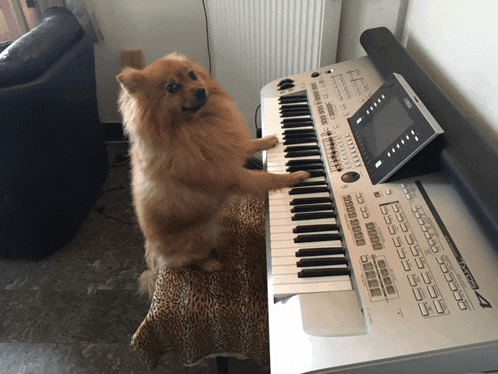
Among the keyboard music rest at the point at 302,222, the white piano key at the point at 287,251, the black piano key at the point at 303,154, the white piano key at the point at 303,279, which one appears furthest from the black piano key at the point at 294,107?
the white piano key at the point at 303,279

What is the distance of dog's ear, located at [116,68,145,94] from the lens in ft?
4.29

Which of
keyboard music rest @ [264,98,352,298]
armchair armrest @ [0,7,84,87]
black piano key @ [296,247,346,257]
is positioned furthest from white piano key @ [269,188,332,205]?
armchair armrest @ [0,7,84,87]

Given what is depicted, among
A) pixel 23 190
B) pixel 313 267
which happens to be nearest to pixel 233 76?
pixel 23 190

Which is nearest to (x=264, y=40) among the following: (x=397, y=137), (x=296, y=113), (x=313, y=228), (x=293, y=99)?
(x=293, y=99)

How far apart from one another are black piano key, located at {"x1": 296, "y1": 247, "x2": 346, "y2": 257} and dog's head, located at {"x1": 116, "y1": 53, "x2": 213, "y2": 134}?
64 cm

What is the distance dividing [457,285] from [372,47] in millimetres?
1032

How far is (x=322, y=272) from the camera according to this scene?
0.99m

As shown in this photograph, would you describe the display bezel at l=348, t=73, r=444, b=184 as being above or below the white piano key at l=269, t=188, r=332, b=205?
above

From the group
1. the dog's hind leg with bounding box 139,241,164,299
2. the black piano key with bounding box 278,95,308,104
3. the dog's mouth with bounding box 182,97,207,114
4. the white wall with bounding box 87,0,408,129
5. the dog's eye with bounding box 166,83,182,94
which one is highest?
the dog's eye with bounding box 166,83,182,94

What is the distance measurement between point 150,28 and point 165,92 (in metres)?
1.82

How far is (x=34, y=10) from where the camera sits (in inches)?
116

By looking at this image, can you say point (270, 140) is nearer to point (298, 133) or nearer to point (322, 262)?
point (298, 133)

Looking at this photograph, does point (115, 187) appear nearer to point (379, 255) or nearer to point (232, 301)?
point (232, 301)

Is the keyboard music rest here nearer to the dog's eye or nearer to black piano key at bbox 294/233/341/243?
black piano key at bbox 294/233/341/243
